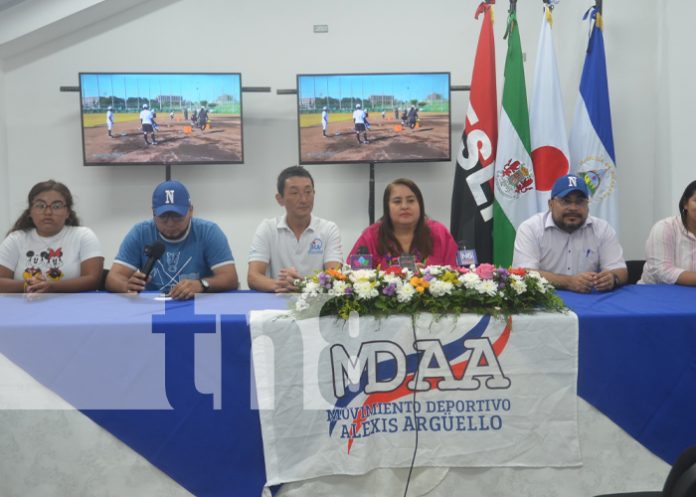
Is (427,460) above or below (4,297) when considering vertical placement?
below

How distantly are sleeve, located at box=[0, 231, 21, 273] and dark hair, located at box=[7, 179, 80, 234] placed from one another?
75 mm

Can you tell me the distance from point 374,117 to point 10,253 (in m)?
2.55

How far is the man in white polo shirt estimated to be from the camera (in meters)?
3.04

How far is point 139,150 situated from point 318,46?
60.8 inches

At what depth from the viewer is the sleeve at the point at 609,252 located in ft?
9.45

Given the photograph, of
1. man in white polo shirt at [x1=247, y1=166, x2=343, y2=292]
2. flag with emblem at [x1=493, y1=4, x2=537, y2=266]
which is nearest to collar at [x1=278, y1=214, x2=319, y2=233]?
man in white polo shirt at [x1=247, y1=166, x2=343, y2=292]

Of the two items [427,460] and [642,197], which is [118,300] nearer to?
[427,460]

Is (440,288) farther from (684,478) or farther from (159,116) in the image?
(159,116)

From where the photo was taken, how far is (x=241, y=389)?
2.06 m

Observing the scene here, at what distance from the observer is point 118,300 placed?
247cm

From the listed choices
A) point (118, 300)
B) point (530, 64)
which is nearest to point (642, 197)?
point (530, 64)

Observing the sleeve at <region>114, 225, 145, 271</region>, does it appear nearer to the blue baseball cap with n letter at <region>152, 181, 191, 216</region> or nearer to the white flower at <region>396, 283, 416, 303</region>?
the blue baseball cap with n letter at <region>152, 181, 191, 216</region>

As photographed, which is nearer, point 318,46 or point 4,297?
point 4,297

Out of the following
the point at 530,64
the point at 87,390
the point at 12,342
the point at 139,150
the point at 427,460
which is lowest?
the point at 427,460
